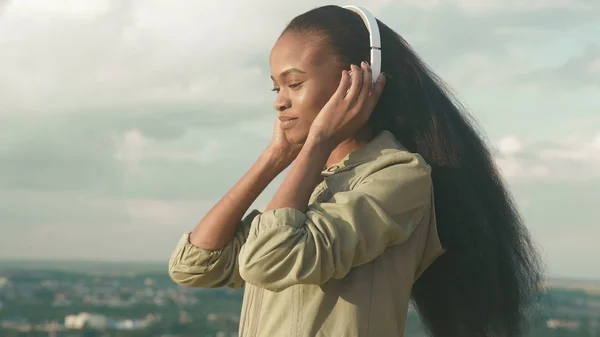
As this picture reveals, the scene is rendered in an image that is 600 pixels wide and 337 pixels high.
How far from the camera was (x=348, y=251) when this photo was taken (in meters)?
2.39

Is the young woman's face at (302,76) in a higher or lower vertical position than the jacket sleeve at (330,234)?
higher

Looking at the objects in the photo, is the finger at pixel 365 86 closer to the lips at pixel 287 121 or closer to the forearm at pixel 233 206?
the lips at pixel 287 121

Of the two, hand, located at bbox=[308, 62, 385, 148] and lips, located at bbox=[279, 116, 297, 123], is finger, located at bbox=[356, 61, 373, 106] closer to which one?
hand, located at bbox=[308, 62, 385, 148]

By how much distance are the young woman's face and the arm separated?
0.27 m

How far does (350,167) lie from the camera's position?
8.82ft

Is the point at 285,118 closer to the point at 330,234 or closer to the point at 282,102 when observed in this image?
the point at 282,102

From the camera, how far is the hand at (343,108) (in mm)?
2613

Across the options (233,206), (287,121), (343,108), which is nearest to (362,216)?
(343,108)

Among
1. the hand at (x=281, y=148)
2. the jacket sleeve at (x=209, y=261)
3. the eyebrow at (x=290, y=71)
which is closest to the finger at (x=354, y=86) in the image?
the eyebrow at (x=290, y=71)

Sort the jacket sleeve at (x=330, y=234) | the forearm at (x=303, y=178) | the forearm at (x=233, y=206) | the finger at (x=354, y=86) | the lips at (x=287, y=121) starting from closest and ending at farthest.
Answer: the jacket sleeve at (x=330, y=234)
the forearm at (x=303, y=178)
the finger at (x=354, y=86)
the lips at (x=287, y=121)
the forearm at (x=233, y=206)

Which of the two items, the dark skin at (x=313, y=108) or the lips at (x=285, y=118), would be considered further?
the lips at (x=285, y=118)

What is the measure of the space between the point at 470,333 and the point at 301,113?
34.7 inches

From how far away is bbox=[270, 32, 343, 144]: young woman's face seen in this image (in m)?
2.65

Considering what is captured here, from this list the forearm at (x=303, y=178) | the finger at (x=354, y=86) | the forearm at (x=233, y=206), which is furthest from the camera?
the forearm at (x=233, y=206)
